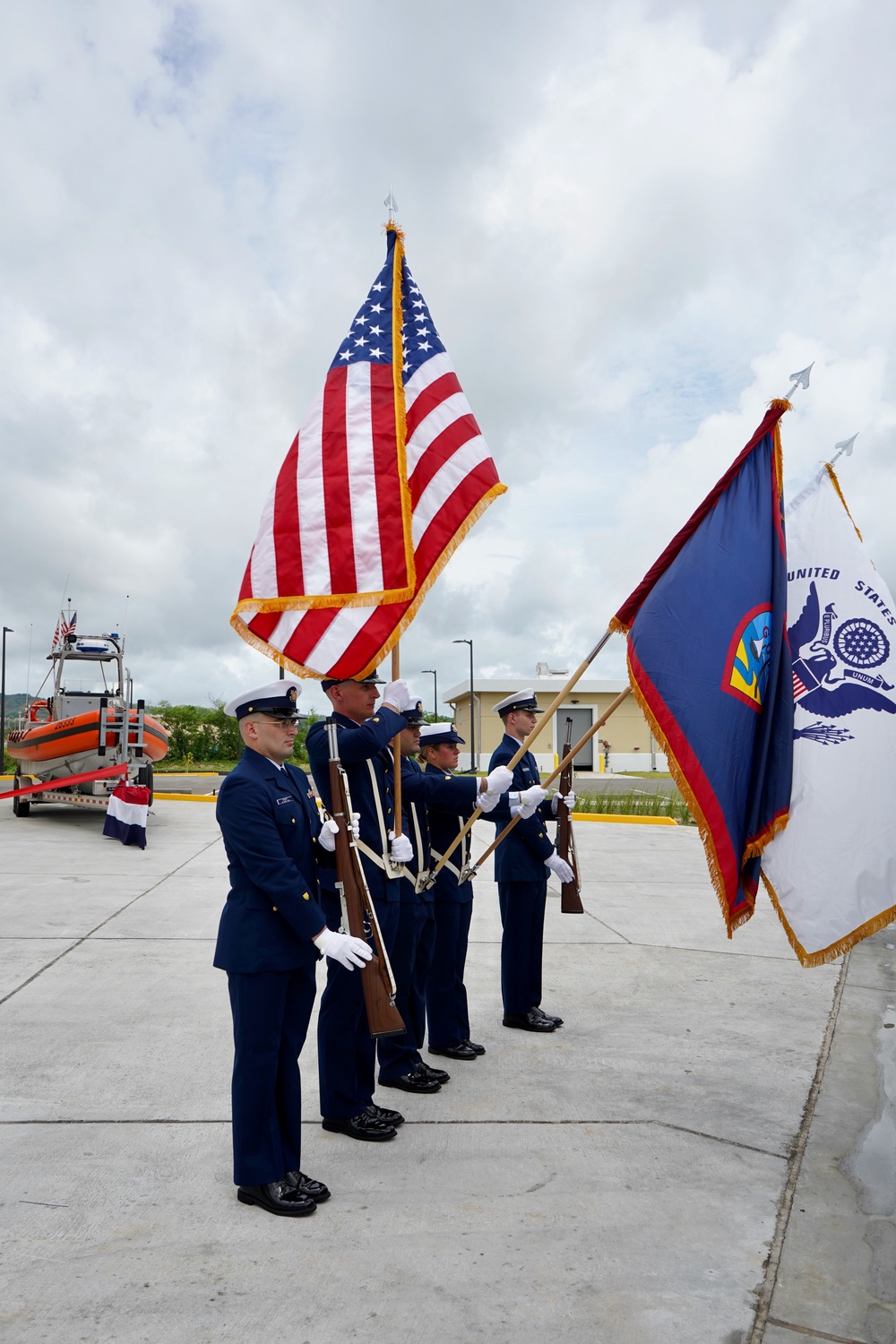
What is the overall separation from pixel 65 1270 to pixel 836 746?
322 centimetres

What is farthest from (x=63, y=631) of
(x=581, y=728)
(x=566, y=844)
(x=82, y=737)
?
(x=581, y=728)

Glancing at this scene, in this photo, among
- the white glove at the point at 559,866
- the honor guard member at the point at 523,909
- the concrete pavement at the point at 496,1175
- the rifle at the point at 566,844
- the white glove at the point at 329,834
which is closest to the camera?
the concrete pavement at the point at 496,1175

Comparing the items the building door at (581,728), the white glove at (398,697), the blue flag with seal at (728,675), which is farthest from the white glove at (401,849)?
the building door at (581,728)

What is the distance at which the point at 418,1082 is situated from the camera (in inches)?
175

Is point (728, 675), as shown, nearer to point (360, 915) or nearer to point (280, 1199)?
point (360, 915)

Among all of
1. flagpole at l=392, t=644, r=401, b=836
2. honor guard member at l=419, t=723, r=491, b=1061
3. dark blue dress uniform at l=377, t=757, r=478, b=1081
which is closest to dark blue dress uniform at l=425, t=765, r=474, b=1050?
honor guard member at l=419, t=723, r=491, b=1061

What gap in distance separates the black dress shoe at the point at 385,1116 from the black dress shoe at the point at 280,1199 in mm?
689

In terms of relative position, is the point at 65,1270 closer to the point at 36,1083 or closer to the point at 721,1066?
the point at 36,1083

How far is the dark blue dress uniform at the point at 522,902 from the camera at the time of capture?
5332 millimetres

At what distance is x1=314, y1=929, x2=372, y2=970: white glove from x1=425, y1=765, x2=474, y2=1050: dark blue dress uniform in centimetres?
151

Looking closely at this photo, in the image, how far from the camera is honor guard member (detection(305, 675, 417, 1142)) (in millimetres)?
3883

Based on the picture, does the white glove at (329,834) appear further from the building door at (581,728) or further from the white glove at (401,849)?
the building door at (581,728)

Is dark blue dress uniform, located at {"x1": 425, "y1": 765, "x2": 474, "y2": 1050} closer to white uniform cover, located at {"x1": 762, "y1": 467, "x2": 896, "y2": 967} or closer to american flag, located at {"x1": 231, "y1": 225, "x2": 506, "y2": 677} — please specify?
american flag, located at {"x1": 231, "y1": 225, "x2": 506, "y2": 677}

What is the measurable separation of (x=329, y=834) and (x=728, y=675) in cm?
171
